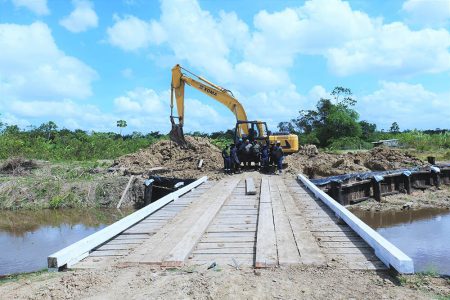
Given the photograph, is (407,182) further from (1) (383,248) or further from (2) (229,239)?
(1) (383,248)

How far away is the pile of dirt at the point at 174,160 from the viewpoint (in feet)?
66.5

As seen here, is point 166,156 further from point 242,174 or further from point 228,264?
point 228,264

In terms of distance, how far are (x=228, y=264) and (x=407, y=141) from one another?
4344cm

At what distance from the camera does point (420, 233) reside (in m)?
12.7

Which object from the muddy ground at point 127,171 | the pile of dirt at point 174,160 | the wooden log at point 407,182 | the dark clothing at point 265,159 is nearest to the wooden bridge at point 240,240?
the dark clothing at point 265,159

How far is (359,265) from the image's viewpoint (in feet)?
16.7

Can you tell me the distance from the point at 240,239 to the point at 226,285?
1.88m

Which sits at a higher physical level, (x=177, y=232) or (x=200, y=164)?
(x=200, y=164)

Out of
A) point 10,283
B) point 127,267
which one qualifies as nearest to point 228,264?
point 127,267

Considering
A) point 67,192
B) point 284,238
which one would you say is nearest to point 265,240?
point 284,238

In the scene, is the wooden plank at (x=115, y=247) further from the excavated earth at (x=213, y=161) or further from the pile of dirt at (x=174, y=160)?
the excavated earth at (x=213, y=161)

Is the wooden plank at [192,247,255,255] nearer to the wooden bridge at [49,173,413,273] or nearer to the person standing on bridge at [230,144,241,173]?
the wooden bridge at [49,173,413,273]

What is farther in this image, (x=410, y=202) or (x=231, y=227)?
(x=410, y=202)

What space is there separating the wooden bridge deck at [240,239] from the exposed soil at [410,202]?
795cm
